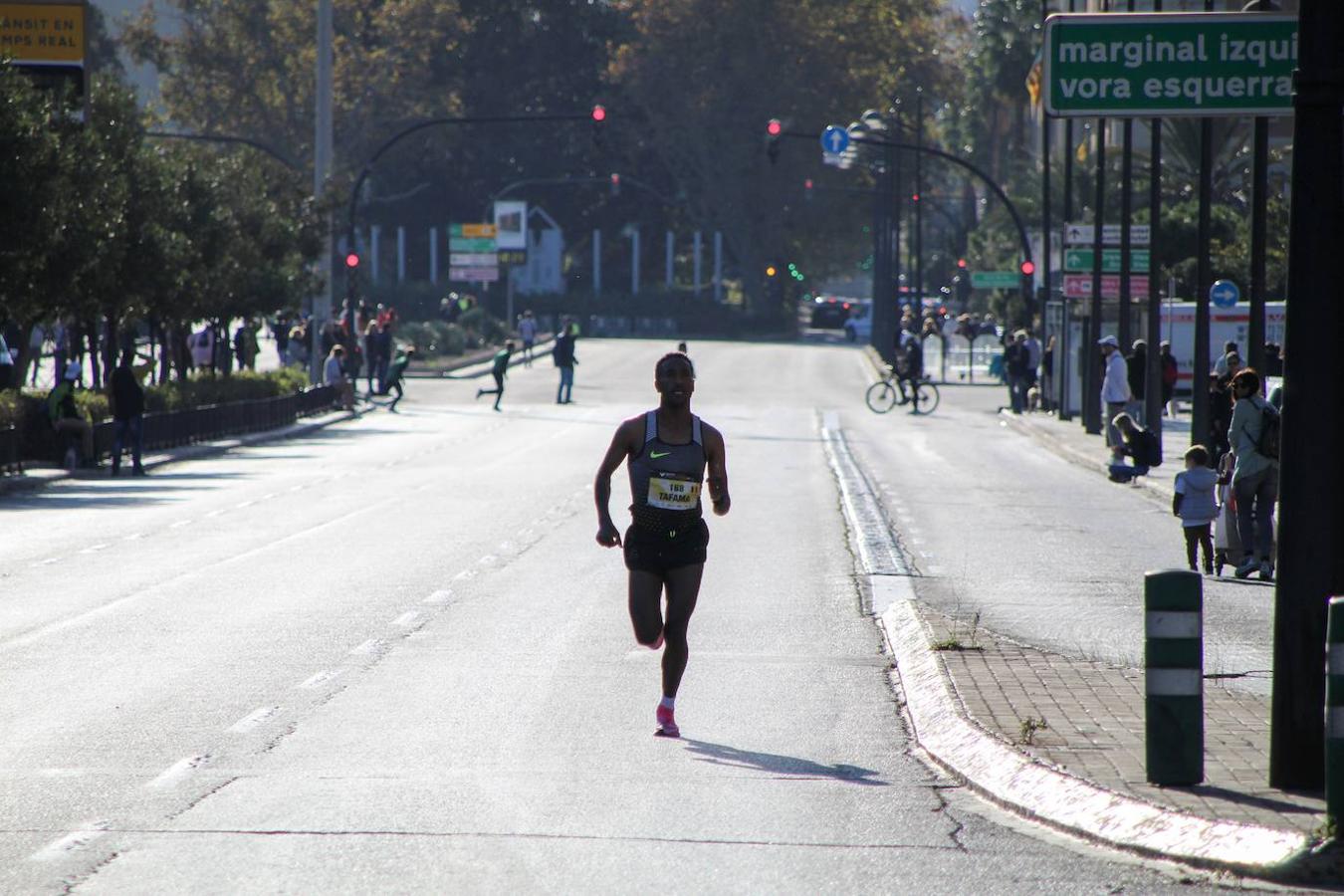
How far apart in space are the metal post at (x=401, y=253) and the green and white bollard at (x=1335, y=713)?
332 ft

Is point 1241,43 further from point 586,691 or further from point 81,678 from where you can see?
point 81,678

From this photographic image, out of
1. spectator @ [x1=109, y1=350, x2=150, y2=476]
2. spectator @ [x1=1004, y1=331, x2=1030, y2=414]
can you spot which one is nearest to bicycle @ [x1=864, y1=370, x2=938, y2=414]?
spectator @ [x1=1004, y1=331, x2=1030, y2=414]

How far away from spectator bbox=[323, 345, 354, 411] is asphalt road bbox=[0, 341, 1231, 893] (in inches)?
955

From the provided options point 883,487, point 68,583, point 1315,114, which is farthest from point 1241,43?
point 883,487

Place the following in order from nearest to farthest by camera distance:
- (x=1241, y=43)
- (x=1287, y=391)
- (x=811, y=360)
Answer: (x=1287, y=391), (x=1241, y=43), (x=811, y=360)

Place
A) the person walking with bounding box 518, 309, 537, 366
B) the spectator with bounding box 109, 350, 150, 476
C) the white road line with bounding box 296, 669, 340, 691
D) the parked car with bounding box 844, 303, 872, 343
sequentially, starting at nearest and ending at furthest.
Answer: the white road line with bounding box 296, 669, 340, 691 < the spectator with bounding box 109, 350, 150, 476 < the person walking with bounding box 518, 309, 537, 366 < the parked car with bounding box 844, 303, 872, 343

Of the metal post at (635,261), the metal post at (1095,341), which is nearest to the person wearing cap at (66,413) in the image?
the metal post at (1095,341)

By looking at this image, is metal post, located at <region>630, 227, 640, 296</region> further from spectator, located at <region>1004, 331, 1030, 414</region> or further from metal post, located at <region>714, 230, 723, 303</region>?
spectator, located at <region>1004, 331, 1030, 414</region>

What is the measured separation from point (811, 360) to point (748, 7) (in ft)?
73.5

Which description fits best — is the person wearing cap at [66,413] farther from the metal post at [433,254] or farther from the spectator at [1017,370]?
the metal post at [433,254]

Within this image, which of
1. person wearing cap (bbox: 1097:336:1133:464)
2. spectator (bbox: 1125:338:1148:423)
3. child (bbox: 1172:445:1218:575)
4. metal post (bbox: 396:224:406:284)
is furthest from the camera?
metal post (bbox: 396:224:406:284)

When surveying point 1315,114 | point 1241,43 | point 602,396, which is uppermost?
point 1241,43

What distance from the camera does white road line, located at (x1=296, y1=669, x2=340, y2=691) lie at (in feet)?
37.0

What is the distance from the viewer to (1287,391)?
25.7ft
